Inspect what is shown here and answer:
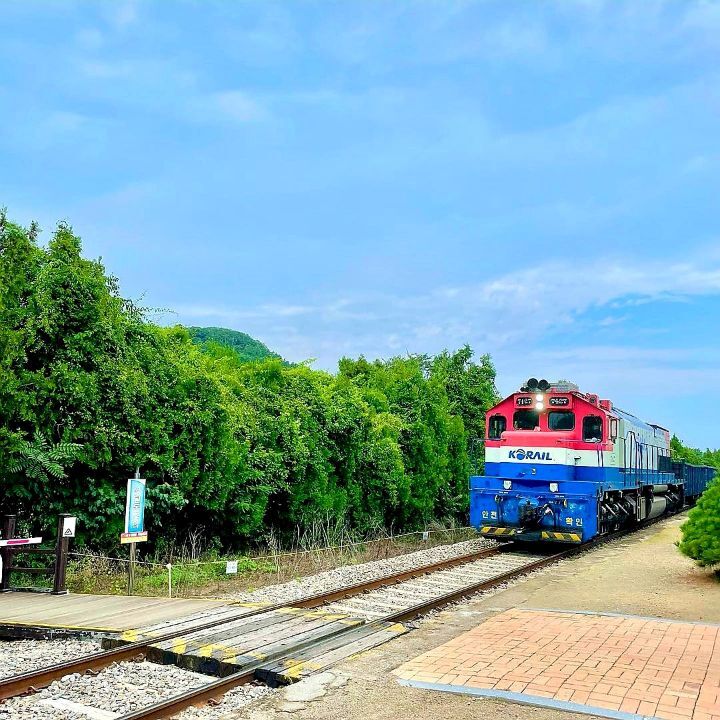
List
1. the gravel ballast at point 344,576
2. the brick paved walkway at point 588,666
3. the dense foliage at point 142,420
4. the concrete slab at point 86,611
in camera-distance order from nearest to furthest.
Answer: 1. the brick paved walkway at point 588,666
2. the concrete slab at point 86,611
3. the gravel ballast at point 344,576
4. the dense foliage at point 142,420

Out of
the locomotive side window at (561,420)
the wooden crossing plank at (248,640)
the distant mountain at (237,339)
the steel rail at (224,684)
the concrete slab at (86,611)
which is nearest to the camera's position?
the steel rail at (224,684)

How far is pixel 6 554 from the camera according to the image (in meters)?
10.6

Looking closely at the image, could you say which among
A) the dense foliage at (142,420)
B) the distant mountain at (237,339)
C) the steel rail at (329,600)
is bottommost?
the steel rail at (329,600)

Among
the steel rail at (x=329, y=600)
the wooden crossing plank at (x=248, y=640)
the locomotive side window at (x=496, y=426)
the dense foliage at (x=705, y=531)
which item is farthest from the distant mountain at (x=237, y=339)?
the wooden crossing plank at (x=248, y=640)

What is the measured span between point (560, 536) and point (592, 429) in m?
Result: 2.54

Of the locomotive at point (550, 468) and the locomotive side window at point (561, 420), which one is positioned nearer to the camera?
the locomotive at point (550, 468)

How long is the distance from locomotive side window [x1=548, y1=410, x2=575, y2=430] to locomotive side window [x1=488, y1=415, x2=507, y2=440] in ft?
3.76

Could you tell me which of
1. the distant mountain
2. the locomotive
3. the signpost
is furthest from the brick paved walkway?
the distant mountain

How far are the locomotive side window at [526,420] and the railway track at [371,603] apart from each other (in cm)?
286

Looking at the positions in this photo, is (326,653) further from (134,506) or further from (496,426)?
(496,426)

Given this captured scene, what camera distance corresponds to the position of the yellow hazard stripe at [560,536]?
632 inches

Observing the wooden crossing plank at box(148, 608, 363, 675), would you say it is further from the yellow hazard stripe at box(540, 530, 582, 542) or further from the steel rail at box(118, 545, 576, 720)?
the yellow hazard stripe at box(540, 530, 582, 542)

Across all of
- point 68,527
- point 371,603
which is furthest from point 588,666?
point 68,527

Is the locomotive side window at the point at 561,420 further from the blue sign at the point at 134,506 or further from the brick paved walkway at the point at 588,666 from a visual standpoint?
the blue sign at the point at 134,506
